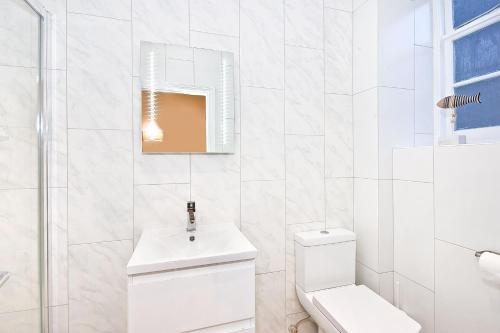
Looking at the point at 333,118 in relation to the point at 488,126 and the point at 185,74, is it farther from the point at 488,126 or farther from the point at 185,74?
the point at 185,74

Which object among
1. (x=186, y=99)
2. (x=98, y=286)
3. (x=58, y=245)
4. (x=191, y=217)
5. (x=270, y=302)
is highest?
(x=186, y=99)

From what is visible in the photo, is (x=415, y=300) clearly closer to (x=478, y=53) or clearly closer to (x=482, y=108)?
(x=482, y=108)

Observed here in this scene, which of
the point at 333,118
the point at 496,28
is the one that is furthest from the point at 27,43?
the point at 496,28

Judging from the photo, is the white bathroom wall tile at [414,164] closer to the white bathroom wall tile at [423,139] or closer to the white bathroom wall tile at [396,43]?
the white bathroom wall tile at [423,139]

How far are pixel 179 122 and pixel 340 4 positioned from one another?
128 cm

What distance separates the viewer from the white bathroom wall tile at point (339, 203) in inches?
65.2

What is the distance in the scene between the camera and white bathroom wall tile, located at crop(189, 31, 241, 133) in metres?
1.43

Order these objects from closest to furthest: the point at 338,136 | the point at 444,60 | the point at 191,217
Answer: the point at 191,217, the point at 444,60, the point at 338,136

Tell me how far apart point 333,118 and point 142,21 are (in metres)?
1.21

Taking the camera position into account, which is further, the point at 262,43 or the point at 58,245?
the point at 262,43

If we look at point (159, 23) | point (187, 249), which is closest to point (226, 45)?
point (159, 23)

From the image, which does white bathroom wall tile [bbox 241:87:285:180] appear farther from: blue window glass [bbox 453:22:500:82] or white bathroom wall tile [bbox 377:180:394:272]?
blue window glass [bbox 453:22:500:82]

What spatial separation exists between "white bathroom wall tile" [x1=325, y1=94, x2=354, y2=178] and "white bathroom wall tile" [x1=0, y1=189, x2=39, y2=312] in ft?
5.08

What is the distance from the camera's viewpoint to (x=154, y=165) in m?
1.37
